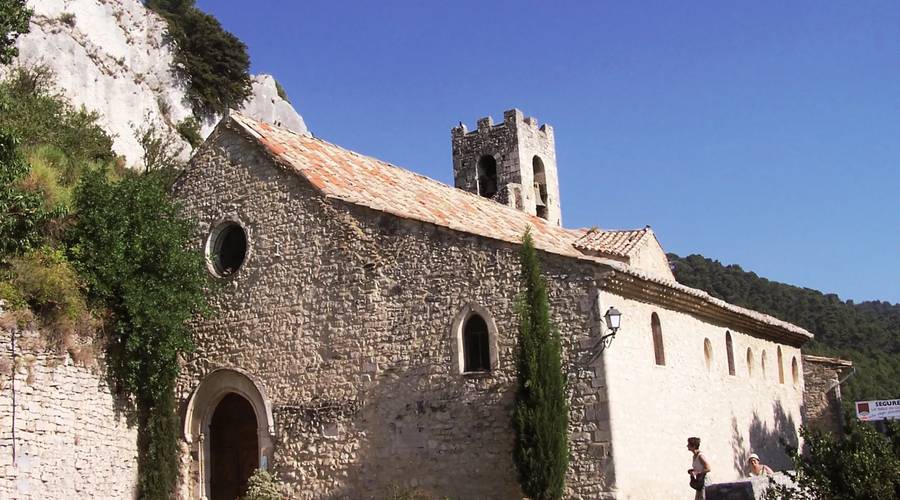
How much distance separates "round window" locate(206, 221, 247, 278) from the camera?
58.7 ft

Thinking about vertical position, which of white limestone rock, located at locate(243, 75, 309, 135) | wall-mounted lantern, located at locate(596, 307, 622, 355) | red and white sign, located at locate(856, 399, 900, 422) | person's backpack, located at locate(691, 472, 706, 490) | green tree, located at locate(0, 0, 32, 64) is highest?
white limestone rock, located at locate(243, 75, 309, 135)

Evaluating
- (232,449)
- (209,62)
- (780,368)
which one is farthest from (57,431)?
(209,62)

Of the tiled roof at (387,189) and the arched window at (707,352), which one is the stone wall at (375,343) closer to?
the tiled roof at (387,189)

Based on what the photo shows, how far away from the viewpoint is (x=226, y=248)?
18203 mm

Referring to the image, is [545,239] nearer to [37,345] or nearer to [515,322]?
[515,322]

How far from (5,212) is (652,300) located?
11233 mm

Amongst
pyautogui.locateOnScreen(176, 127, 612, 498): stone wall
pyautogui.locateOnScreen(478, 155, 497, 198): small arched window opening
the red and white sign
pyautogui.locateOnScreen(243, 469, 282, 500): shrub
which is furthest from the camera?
pyautogui.locateOnScreen(478, 155, 497, 198): small arched window opening

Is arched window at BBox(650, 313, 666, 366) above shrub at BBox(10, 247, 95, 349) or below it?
below

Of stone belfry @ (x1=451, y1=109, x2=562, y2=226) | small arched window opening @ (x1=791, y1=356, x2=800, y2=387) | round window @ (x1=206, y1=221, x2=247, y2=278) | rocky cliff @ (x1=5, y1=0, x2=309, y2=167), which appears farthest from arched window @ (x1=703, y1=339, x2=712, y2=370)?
rocky cliff @ (x1=5, y1=0, x2=309, y2=167)

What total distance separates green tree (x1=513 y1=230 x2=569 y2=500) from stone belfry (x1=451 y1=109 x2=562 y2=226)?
19.8 metres

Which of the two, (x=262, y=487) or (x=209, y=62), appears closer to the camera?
(x=262, y=487)

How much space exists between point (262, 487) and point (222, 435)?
6.43 ft

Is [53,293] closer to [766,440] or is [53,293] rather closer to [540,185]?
[766,440]

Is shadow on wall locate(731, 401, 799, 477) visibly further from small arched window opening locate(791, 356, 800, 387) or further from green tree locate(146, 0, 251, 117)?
green tree locate(146, 0, 251, 117)
